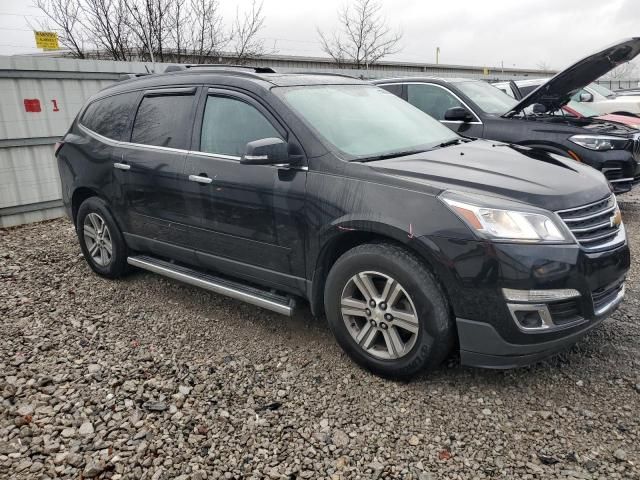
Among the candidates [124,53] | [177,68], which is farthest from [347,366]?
[124,53]

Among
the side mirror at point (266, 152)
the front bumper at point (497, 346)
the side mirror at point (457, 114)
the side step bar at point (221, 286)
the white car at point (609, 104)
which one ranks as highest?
the side mirror at point (266, 152)

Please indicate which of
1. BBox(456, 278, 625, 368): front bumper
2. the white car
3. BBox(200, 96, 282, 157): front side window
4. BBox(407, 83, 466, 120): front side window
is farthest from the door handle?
the white car

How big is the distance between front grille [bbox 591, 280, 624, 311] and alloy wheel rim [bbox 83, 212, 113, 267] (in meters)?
3.80

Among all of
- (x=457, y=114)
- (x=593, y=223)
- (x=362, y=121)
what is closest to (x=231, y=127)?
(x=362, y=121)

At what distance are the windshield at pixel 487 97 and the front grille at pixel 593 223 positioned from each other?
3.92 meters

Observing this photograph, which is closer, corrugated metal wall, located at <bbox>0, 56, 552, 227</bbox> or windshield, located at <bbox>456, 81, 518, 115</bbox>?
corrugated metal wall, located at <bbox>0, 56, 552, 227</bbox>

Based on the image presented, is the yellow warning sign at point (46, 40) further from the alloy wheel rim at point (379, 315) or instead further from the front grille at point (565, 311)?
the front grille at point (565, 311)

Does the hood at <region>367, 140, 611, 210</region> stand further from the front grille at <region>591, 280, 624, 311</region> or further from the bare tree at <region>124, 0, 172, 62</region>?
the bare tree at <region>124, 0, 172, 62</region>

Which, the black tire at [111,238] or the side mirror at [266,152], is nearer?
the side mirror at [266,152]

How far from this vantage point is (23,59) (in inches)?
259

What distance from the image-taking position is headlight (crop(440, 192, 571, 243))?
2.53 m

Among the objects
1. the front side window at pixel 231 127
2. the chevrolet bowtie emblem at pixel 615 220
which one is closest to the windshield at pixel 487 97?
the chevrolet bowtie emblem at pixel 615 220

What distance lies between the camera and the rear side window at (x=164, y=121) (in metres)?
3.81

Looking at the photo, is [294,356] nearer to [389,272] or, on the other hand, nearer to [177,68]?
[389,272]
